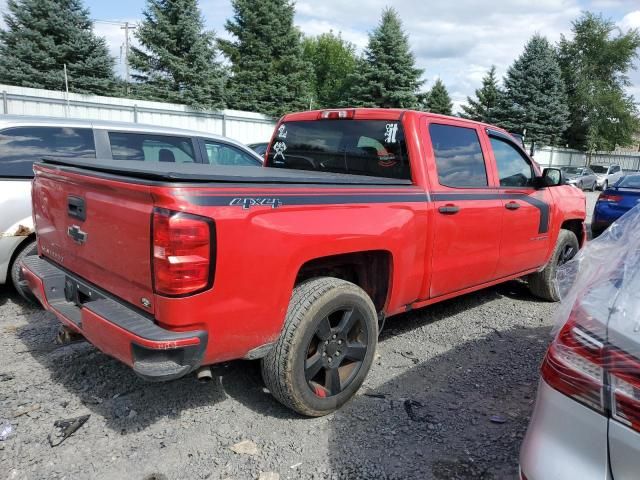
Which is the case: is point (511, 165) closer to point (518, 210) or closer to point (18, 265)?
point (518, 210)

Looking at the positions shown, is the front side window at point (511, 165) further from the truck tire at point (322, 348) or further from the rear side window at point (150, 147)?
the rear side window at point (150, 147)

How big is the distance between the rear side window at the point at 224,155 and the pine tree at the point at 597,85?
142 ft

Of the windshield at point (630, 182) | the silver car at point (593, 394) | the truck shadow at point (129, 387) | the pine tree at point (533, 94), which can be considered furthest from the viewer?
the pine tree at point (533, 94)

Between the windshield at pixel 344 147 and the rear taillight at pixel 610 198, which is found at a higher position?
the windshield at pixel 344 147

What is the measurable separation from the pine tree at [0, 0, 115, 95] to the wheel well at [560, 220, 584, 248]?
2461 centimetres

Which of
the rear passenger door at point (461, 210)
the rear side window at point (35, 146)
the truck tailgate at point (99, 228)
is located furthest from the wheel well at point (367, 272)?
the rear side window at point (35, 146)

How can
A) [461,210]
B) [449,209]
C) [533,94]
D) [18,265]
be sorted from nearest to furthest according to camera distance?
[449,209] < [461,210] < [18,265] < [533,94]

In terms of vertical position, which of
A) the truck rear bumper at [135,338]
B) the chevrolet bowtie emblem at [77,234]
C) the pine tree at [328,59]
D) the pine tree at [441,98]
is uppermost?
the pine tree at [328,59]

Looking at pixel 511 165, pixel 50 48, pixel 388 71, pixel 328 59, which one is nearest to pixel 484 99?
pixel 388 71

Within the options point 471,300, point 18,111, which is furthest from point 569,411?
point 18,111

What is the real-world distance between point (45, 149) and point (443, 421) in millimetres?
4320

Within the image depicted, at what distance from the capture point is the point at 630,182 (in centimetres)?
1036

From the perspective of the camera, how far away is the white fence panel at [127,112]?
17625 mm

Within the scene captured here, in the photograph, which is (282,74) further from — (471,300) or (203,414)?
(203,414)
